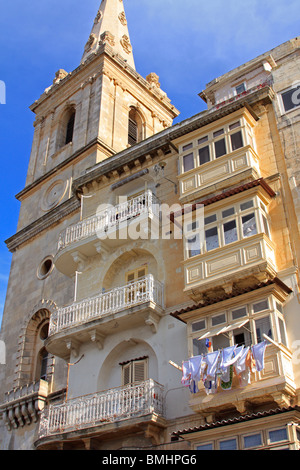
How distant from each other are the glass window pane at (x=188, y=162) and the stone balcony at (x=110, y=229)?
6.00 ft

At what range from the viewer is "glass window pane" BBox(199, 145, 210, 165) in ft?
72.7

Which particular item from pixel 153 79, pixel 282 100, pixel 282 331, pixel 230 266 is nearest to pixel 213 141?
pixel 282 100

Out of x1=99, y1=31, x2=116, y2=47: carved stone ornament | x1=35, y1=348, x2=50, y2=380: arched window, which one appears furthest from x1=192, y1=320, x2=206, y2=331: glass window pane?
x1=99, y1=31, x2=116, y2=47: carved stone ornament

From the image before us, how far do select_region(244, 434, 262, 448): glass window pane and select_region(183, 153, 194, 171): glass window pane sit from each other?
1081 cm

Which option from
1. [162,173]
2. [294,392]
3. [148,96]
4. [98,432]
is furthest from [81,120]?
[294,392]

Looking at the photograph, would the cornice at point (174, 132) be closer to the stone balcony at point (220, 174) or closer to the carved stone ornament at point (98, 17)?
the stone balcony at point (220, 174)

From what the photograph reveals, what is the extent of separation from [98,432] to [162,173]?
10893 millimetres

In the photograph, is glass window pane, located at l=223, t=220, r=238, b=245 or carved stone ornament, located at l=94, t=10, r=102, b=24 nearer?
glass window pane, located at l=223, t=220, r=238, b=245

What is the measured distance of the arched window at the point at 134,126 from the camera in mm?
37584

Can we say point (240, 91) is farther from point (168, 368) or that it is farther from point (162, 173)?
point (168, 368)

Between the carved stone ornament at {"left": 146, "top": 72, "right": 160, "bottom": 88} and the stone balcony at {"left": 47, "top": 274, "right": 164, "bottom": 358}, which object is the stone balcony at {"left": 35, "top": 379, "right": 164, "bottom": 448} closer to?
the stone balcony at {"left": 47, "top": 274, "right": 164, "bottom": 358}

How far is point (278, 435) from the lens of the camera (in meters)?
14.8

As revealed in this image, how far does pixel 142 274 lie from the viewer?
2277 centimetres

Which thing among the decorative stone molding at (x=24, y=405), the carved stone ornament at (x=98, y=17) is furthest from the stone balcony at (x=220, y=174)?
the carved stone ornament at (x=98, y=17)
